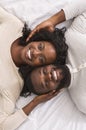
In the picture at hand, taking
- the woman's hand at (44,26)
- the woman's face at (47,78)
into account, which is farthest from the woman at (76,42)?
the woman's face at (47,78)

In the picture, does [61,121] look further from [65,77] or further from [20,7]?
[20,7]

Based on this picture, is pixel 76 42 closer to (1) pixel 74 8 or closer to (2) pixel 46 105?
(1) pixel 74 8

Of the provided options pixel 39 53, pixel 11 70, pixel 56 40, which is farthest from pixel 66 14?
pixel 11 70

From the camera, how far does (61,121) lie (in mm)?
1507

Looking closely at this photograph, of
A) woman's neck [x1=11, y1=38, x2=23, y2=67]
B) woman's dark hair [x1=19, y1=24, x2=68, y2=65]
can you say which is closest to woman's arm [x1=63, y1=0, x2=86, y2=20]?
woman's dark hair [x1=19, y1=24, x2=68, y2=65]

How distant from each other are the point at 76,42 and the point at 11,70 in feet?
1.32

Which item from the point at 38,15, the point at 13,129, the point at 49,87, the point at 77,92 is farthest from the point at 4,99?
the point at 38,15

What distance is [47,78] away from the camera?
1.39 meters

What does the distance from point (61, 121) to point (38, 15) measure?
2.14 feet

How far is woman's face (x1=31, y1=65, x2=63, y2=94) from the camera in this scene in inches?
54.9

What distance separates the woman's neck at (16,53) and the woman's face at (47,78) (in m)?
0.17

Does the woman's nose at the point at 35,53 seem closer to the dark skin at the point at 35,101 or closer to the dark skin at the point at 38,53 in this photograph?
the dark skin at the point at 38,53

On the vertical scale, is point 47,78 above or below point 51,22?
below

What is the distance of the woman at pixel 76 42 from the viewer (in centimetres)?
146
